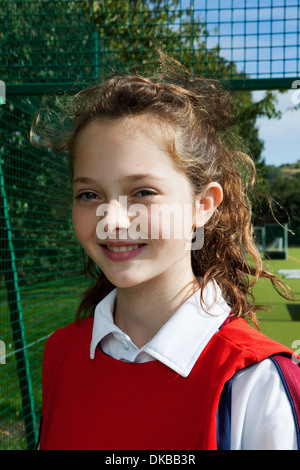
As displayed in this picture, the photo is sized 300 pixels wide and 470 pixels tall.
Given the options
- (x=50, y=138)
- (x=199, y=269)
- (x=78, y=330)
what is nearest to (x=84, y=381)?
(x=78, y=330)

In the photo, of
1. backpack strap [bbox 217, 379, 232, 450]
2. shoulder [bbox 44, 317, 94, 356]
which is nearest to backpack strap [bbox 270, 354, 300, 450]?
backpack strap [bbox 217, 379, 232, 450]

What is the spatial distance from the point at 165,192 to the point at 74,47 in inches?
84.0

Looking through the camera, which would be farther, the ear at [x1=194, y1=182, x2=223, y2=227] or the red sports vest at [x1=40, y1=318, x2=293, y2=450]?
the ear at [x1=194, y1=182, x2=223, y2=227]

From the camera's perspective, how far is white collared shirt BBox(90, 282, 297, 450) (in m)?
1.01

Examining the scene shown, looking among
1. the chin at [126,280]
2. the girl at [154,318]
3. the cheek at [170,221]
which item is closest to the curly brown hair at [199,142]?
the girl at [154,318]

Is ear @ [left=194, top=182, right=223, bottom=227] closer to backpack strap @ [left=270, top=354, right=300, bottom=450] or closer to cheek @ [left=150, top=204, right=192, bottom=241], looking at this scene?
cheek @ [left=150, top=204, right=192, bottom=241]

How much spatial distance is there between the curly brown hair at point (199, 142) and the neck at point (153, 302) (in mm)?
86

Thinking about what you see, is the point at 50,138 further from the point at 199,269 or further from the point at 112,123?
the point at 199,269

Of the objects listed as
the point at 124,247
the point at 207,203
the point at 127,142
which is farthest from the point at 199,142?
the point at 124,247

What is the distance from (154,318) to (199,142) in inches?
20.5

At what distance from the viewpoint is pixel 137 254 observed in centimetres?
124

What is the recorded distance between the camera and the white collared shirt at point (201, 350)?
1.01 meters

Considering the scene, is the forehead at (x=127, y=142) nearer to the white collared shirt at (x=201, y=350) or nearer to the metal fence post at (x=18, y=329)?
the white collared shirt at (x=201, y=350)
